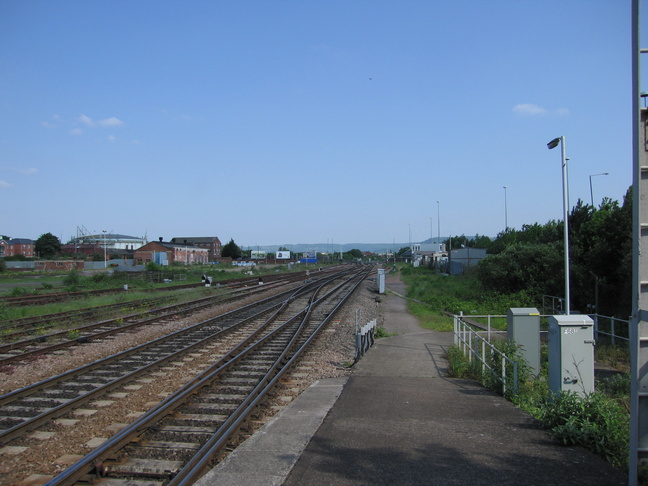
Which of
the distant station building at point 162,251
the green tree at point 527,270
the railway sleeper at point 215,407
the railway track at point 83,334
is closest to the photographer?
the railway sleeper at point 215,407

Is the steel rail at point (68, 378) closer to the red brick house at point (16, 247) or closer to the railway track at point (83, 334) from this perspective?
the railway track at point (83, 334)

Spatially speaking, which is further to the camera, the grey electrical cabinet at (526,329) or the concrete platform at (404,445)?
the grey electrical cabinet at (526,329)

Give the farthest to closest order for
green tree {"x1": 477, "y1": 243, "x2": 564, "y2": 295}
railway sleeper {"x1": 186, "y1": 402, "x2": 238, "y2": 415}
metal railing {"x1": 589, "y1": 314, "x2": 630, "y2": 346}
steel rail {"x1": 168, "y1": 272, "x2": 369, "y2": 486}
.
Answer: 1. green tree {"x1": 477, "y1": 243, "x2": 564, "y2": 295}
2. metal railing {"x1": 589, "y1": 314, "x2": 630, "y2": 346}
3. railway sleeper {"x1": 186, "y1": 402, "x2": 238, "y2": 415}
4. steel rail {"x1": 168, "y1": 272, "x2": 369, "y2": 486}

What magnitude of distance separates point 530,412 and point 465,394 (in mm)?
1250

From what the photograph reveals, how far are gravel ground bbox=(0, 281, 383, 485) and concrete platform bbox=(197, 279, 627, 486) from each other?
92cm

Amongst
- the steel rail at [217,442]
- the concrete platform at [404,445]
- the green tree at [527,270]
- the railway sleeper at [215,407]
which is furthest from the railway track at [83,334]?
the green tree at [527,270]

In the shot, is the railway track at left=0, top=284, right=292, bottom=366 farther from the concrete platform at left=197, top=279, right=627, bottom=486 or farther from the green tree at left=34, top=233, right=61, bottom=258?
the green tree at left=34, top=233, right=61, bottom=258

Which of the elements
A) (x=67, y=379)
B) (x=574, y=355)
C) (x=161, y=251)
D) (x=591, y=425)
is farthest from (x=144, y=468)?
(x=161, y=251)

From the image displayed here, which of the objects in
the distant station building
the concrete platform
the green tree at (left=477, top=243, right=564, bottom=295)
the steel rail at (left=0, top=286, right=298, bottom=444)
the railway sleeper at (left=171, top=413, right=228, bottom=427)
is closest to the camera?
the concrete platform

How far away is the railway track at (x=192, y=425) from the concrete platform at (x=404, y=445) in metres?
0.54

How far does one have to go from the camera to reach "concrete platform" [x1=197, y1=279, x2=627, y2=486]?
5.09m

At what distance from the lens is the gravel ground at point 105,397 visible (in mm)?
6184

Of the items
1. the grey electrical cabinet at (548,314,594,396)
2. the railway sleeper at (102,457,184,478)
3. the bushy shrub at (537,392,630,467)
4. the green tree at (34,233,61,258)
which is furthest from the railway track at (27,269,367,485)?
the green tree at (34,233,61,258)

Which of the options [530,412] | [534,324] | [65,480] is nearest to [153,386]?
[65,480]
